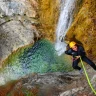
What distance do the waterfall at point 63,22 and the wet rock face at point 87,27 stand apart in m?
1.35

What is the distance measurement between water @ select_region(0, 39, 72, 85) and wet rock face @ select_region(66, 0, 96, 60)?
1.55 meters

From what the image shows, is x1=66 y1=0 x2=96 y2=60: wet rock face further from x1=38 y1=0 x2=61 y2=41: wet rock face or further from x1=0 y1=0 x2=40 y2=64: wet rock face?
x1=0 y1=0 x2=40 y2=64: wet rock face

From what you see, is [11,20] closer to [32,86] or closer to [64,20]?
[64,20]

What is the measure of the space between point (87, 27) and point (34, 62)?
13.2 ft

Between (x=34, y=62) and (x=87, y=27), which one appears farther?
(x=34, y=62)

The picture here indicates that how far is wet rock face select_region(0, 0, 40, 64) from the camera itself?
18891 mm

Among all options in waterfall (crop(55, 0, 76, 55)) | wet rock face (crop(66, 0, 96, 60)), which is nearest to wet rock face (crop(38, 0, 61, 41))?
waterfall (crop(55, 0, 76, 55))

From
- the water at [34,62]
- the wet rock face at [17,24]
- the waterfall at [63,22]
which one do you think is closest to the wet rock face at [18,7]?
the wet rock face at [17,24]

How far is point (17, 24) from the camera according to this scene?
19.3m

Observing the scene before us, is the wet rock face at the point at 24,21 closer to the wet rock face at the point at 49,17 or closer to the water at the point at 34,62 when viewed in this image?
the wet rock face at the point at 49,17

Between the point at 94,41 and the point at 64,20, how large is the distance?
120 inches

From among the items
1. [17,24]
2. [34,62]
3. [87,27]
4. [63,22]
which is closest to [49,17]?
[63,22]

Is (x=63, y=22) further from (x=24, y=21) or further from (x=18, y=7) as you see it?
(x=18, y=7)

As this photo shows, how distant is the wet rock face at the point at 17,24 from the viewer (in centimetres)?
1889
